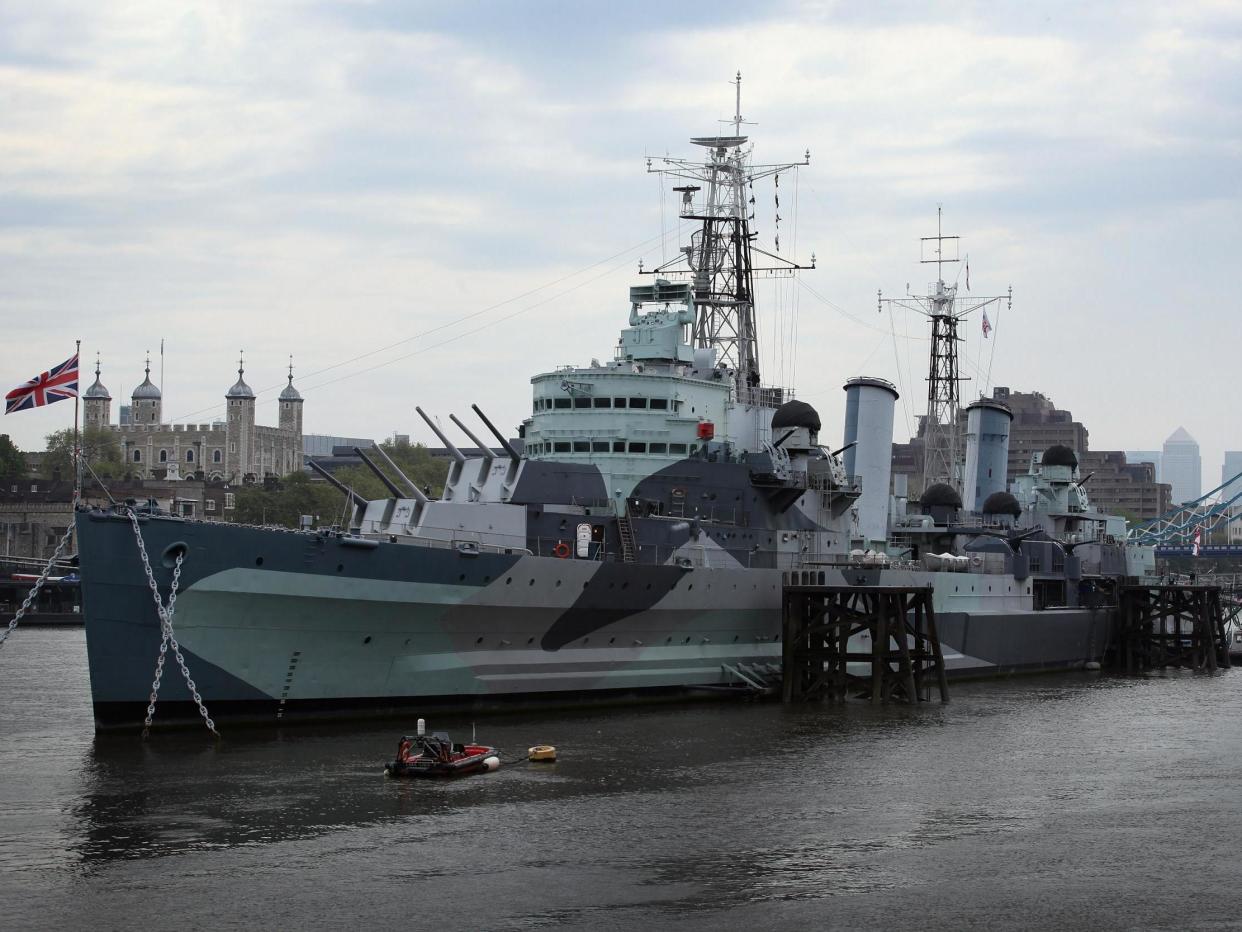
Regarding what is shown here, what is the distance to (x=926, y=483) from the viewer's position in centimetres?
6256

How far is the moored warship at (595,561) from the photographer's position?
2683 centimetres

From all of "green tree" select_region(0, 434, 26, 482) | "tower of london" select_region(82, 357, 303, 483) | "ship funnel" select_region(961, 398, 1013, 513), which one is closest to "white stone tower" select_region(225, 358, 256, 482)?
"tower of london" select_region(82, 357, 303, 483)

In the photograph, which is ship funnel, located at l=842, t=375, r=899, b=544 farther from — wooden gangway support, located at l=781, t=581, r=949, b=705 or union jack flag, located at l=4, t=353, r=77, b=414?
union jack flag, located at l=4, t=353, r=77, b=414

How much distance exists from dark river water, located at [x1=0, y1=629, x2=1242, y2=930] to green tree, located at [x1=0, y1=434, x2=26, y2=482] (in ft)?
296

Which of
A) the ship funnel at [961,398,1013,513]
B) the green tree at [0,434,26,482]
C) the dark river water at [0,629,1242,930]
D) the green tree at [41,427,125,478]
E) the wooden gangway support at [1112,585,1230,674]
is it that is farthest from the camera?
the green tree at [41,427,125,478]

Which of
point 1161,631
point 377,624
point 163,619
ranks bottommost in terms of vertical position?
point 1161,631

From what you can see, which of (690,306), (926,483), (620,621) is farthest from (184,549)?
(926,483)

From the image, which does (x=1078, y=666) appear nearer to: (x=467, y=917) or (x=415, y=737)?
(x=415, y=737)

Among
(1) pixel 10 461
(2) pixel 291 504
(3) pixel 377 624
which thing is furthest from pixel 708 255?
(1) pixel 10 461

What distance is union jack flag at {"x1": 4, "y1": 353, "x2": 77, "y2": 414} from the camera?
2738cm

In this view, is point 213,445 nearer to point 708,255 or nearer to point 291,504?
point 291,504

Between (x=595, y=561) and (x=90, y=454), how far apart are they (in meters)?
117

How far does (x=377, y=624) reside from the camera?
28.5 m

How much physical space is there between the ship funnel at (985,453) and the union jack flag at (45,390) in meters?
37.7
